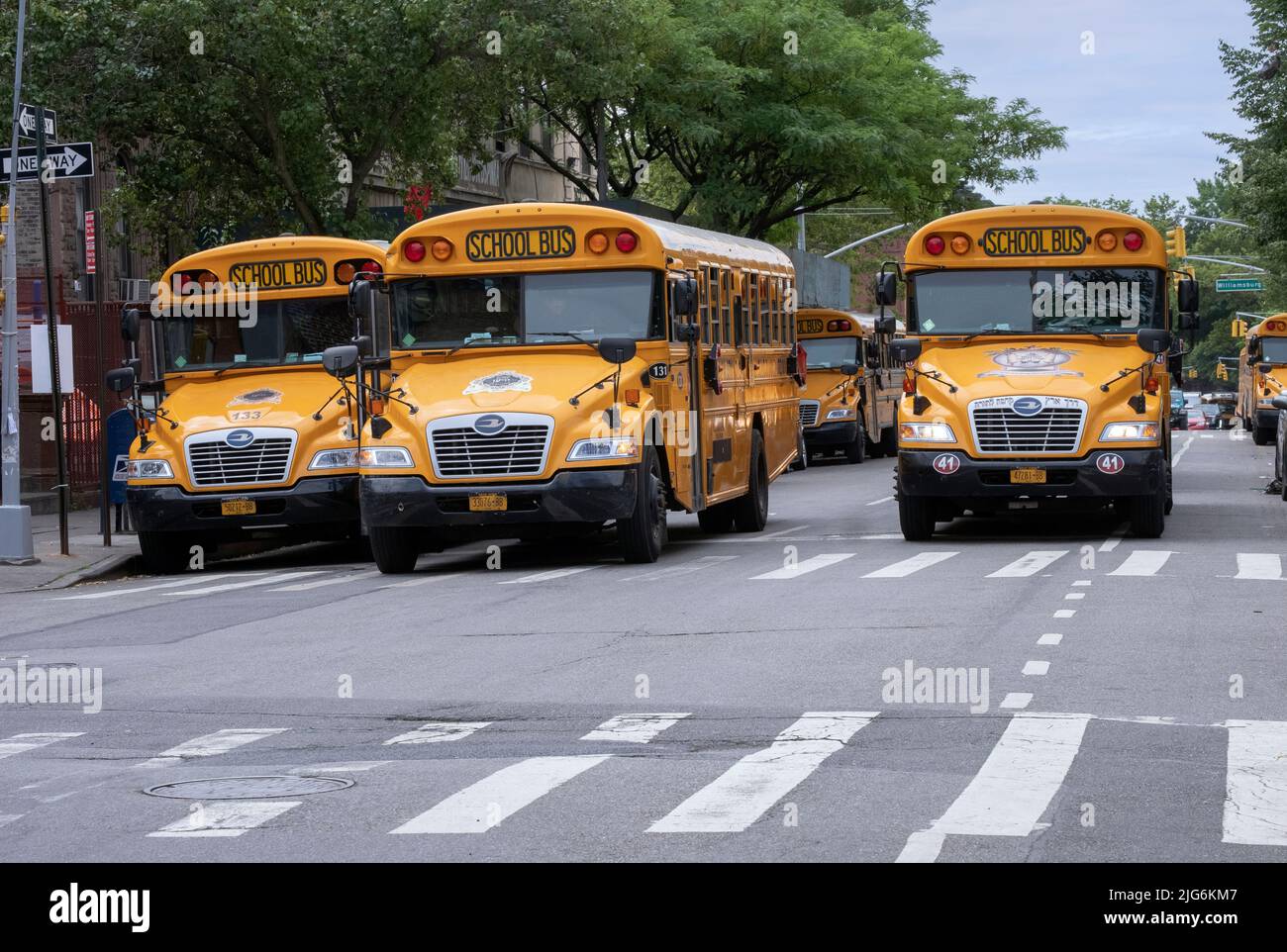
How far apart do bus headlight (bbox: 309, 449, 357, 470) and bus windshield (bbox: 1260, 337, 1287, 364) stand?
33.6m

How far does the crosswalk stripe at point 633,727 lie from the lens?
A: 9148mm

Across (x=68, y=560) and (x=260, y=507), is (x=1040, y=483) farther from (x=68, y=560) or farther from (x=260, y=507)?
(x=68, y=560)

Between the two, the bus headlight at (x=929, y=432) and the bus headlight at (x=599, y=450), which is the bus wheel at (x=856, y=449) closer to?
the bus headlight at (x=929, y=432)

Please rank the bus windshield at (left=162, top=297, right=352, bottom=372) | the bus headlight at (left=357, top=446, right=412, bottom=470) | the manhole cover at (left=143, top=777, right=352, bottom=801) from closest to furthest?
the manhole cover at (left=143, top=777, right=352, bottom=801)
the bus headlight at (left=357, top=446, right=412, bottom=470)
the bus windshield at (left=162, top=297, right=352, bottom=372)

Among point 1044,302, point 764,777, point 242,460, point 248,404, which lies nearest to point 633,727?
point 764,777

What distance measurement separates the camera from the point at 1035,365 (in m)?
19.8

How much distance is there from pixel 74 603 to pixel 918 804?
10.8m

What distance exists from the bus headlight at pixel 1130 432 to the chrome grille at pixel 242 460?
7556 millimetres

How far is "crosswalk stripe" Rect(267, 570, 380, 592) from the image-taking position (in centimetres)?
1755

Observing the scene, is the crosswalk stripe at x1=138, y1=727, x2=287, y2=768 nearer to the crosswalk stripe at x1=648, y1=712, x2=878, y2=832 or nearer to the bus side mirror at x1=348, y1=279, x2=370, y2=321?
the crosswalk stripe at x1=648, y1=712, x2=878, y2=832

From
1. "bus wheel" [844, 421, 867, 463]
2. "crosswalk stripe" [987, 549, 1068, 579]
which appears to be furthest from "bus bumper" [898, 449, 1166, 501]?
"bus wheel" [844, 421, 867, 463]

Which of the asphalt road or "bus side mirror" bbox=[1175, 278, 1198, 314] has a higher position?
"bus side mirror" bbox=[1175, 278, 1198, 314]

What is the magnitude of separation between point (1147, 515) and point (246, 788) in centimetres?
1300
